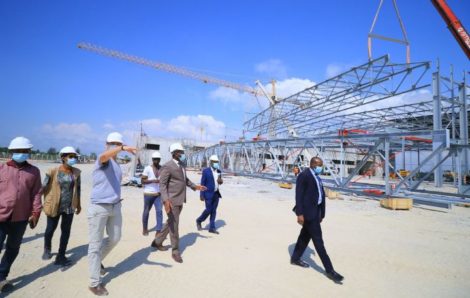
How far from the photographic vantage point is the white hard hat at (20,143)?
318cm

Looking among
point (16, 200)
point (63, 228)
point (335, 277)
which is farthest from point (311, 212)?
point (16, 200)

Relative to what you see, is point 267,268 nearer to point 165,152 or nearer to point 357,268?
point 357,268

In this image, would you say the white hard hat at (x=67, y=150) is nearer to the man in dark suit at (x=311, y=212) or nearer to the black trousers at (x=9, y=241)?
the black trousers at (x=9, y=241)

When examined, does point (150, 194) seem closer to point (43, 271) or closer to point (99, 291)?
point (43, 271)

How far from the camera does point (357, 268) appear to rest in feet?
13.1

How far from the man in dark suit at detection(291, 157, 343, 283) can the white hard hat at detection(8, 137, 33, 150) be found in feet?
12.0

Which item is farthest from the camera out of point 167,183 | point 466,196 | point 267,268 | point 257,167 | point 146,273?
point 257,167

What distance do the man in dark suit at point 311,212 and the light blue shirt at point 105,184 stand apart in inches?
98.7

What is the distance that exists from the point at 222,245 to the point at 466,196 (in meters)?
10.4

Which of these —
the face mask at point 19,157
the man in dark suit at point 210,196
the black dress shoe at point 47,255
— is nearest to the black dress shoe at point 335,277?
the man in dark suit at point 210,196

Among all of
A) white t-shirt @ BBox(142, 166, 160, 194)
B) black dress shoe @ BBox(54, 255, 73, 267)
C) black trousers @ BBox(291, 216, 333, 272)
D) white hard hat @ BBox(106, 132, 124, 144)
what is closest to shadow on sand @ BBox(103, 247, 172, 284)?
black dress shoe @ BBox(54, 255, 73, 267)

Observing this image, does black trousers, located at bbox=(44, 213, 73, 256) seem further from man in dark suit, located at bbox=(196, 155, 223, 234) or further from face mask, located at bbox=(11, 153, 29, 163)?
man in dark suit, located at bbox=(196, 155, 223, 234)

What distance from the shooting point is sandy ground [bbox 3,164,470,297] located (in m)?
3.23

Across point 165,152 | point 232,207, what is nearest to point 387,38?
point 232,207
